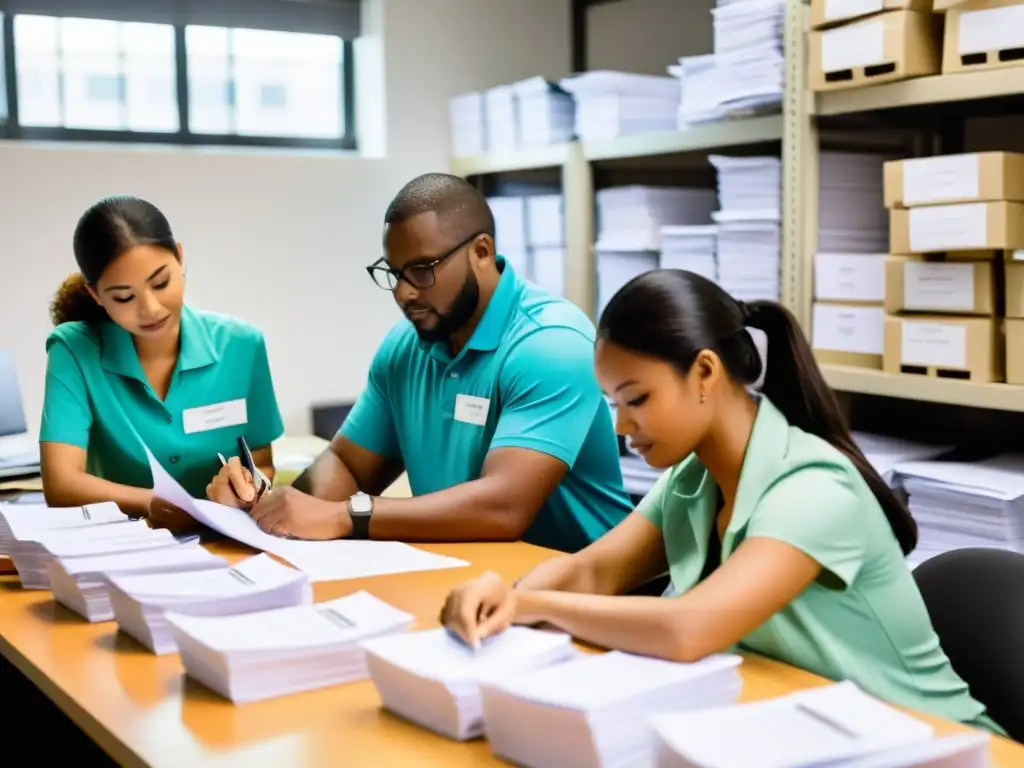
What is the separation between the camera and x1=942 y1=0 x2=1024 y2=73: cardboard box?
7.38 feet

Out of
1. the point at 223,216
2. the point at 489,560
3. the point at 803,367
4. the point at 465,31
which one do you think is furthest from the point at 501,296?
the point at 465,31

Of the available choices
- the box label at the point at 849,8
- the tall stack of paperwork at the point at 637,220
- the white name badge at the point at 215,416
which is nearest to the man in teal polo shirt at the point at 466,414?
the white name badge at the point at 215,416

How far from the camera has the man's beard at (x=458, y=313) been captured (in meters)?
2.06

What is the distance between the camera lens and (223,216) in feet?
11.9

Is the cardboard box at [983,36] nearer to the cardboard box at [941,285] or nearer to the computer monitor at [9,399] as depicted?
the cardboard box at [941,285]

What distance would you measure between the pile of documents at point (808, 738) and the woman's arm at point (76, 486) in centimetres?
129

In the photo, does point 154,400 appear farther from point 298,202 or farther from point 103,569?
point 298,202

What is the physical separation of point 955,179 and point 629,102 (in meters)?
1.24

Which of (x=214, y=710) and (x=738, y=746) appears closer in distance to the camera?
(x=738, y=746)

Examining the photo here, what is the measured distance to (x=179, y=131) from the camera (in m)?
3.68

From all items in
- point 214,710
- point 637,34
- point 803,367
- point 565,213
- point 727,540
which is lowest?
point 214,710

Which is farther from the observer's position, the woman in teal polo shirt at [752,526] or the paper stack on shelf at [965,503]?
the paper stack on shelf at [965,503]

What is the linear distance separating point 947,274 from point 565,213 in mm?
1452

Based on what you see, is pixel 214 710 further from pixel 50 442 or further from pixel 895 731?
pixel 50 442
